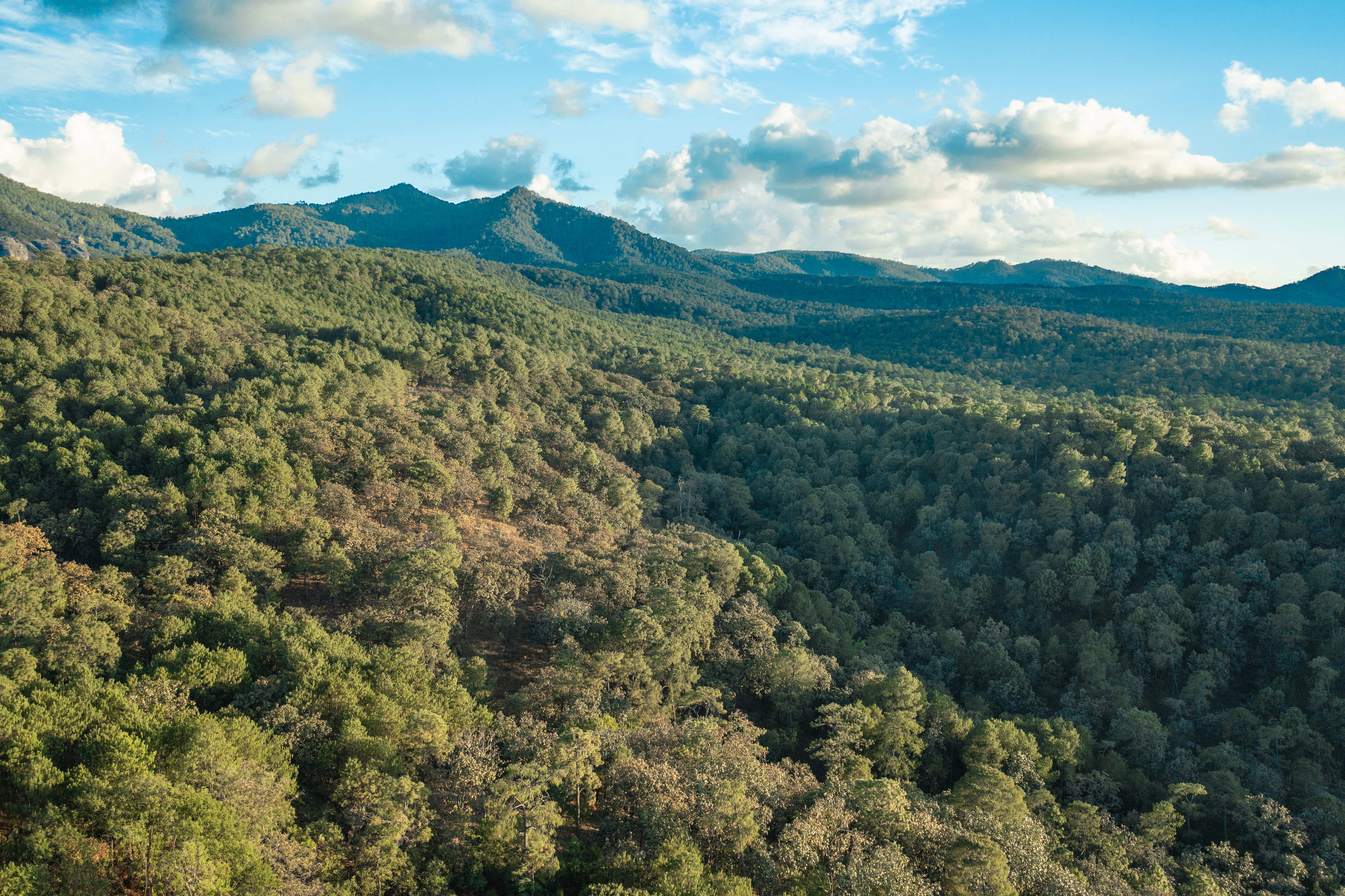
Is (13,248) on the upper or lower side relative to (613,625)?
upper

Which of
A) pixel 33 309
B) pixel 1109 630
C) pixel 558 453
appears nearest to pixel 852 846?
pixel 1109 630

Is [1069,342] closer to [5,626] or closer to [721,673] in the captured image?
[721,673]

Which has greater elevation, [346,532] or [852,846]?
[346,532]

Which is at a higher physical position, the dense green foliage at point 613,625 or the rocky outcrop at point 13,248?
the rocky outcrop at point 13,248

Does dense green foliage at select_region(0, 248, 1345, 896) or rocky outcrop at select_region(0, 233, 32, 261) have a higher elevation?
rocky outcrop at select_region(0, 233, 32, 261)

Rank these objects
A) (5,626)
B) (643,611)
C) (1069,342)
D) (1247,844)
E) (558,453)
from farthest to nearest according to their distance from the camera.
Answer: (1069,342) → (558,453) → (643,611) → (1247,844) → (5,626)

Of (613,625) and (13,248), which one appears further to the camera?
(13,248)

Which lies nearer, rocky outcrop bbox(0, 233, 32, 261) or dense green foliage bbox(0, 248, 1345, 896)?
dense green foliage bbox(0, 248, 1345, 896)

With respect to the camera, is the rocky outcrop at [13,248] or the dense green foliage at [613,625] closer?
the dense green foliage at [613,625]
